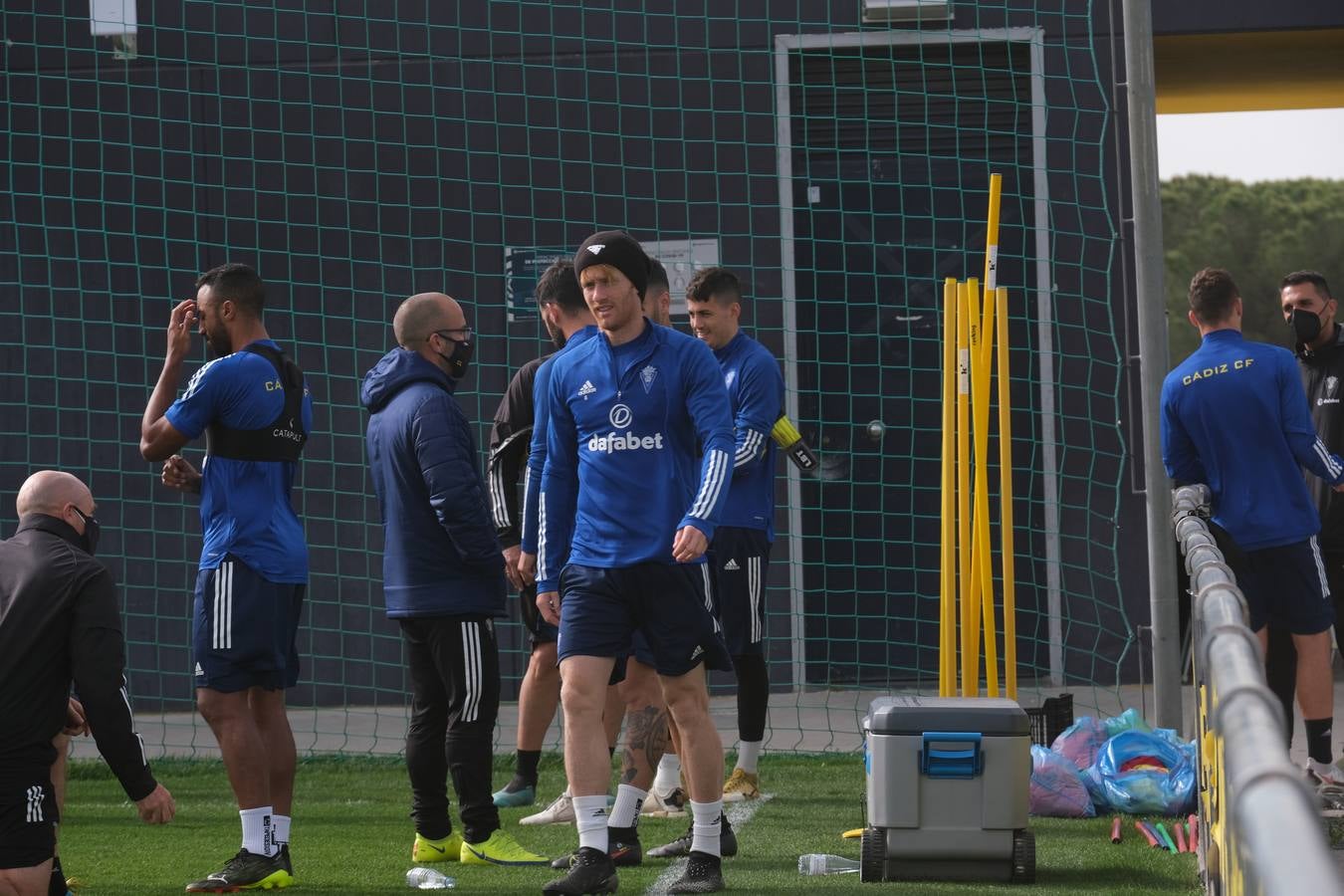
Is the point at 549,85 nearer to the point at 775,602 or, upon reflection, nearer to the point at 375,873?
the point at 775,602

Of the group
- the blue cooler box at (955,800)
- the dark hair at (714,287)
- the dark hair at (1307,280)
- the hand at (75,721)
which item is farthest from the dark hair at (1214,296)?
the hand at (75,721)

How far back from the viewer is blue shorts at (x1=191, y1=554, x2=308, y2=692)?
5.28 metres

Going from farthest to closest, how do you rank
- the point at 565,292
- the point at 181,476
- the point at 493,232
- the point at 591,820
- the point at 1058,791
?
1. the point at 493,232
2. the point at 1058,791
3. the point at 565,292
4. the point at 181,476
5. the point at 591,820

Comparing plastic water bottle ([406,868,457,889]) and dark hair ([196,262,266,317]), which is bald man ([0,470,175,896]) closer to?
plastic water bottle ([406,868,457,889])

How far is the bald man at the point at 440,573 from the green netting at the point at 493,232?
14.7 feet

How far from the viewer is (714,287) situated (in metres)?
6.67

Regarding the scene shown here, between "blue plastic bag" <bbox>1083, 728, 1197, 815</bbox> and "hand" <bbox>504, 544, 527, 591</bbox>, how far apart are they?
88.7 inches

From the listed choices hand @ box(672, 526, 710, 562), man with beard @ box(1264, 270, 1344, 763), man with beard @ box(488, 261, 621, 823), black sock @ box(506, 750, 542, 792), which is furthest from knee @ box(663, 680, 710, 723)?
man with beard @ box(1264, 270, 1344, 763)

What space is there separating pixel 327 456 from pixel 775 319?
9.01 ft

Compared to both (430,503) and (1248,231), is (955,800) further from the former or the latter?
(1248,231)

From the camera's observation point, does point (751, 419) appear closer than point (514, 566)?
No

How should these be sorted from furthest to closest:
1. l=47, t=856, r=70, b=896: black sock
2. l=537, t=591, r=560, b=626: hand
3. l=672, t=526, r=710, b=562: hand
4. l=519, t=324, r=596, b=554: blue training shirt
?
l=519, t=324, r=596, b=554: blue training shirt → l=537, t=591, r=560, b=626: hand → l=672, t=526, r=710, b=562: hand → l=47, t=856, r=70, b=896: black sock

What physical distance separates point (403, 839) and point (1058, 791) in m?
2.41

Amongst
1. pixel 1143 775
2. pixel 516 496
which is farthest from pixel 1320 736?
pixel 516 496
